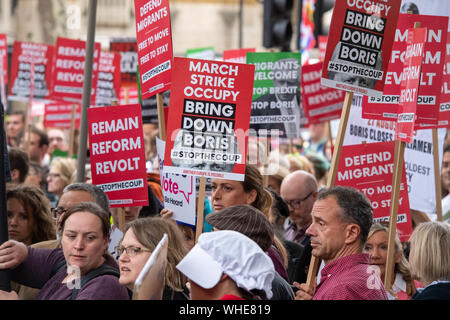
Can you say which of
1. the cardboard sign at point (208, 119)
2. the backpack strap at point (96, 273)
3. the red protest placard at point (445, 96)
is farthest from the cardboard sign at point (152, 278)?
the red protest placard at point (445, 96)

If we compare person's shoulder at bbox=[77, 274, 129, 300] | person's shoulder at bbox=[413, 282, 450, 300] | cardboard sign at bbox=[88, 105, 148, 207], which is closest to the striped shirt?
person's shoulder at bbox=[413, 282, 450, 300]

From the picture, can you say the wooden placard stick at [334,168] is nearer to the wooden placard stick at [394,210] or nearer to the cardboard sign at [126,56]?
the wooden placard stick at [394,210]

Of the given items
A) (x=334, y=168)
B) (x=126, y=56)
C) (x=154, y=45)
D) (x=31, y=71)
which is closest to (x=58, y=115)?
(x=31, y=71)

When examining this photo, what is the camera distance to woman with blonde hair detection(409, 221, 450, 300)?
4844 mm

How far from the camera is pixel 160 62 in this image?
20.4 feet

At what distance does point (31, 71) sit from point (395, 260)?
26.1ft

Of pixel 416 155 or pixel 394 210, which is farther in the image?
pixel 416 155

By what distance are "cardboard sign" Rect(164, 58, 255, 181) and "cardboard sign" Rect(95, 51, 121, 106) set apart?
20.6 feet

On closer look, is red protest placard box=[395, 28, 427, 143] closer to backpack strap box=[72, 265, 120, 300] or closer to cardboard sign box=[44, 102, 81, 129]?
backpack strap box=[72, 265, 120, 300]

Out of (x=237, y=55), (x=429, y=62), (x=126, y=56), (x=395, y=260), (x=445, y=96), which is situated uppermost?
(x=126, y=56)

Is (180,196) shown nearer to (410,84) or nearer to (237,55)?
(410,84)

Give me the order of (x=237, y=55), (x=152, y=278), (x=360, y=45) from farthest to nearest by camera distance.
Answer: (x=237, y=55), (x=360, y=45), (x=152, y=278)

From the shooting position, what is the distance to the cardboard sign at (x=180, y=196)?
5.92 metres

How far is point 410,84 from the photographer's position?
5910 millimetres
